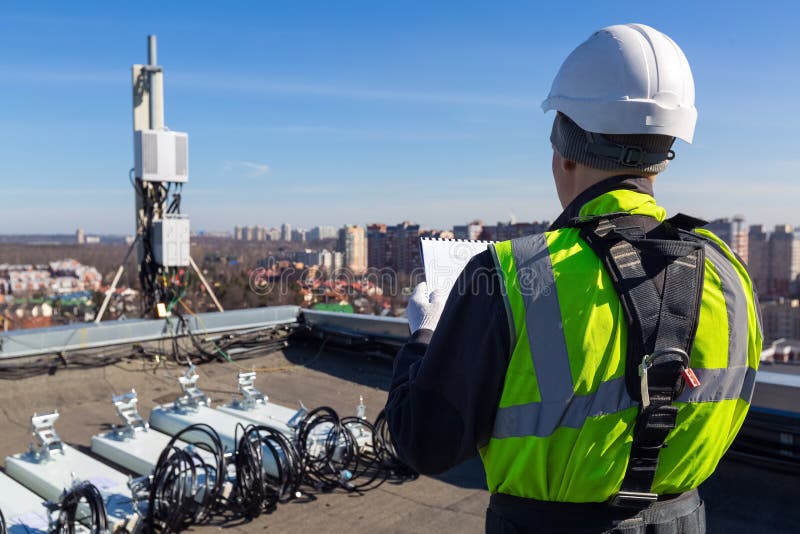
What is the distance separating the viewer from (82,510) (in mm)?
4324

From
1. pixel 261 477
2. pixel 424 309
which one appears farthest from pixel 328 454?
pixel 424 309

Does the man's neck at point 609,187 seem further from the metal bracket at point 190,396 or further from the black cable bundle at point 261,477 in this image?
the metal bracket at point 190,396

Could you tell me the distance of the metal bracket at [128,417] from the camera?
20.2 ft

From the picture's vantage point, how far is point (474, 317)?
1399 millimetres

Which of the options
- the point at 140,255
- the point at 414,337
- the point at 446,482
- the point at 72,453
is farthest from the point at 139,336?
the point at 414,337

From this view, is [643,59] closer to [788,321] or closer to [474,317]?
[474,317]

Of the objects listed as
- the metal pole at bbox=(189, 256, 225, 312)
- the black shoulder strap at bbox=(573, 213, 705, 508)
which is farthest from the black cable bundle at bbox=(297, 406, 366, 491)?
the metal pole at bbox=(189, 256, 225, 312)

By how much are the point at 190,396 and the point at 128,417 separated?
2.62 ft

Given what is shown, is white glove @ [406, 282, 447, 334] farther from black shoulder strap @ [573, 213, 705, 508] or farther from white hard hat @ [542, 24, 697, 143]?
white hard hat @ [542, 24, 697, 143]

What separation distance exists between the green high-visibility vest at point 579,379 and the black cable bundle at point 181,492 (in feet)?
12.0

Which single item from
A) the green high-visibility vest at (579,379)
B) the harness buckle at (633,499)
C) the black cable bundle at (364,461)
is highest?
the green high-visibility vest at (579,379)

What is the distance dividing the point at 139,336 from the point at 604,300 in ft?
27.5

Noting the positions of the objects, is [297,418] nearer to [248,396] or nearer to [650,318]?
[248,396]

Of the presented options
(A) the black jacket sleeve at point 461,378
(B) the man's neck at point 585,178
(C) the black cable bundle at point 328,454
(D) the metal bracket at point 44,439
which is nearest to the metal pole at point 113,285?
(D) the metal bracket at point 44,439
